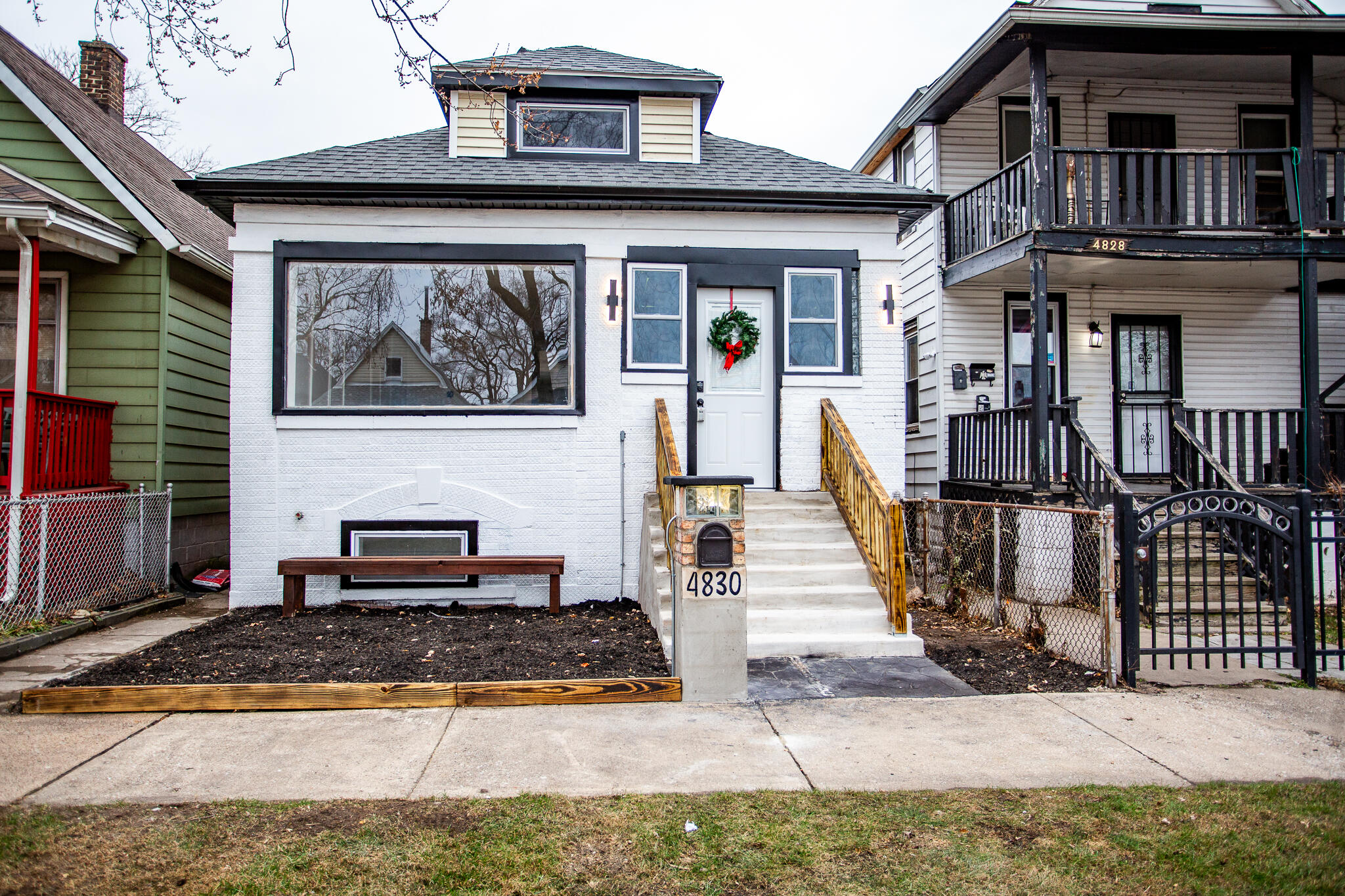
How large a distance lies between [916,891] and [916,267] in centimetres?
1168

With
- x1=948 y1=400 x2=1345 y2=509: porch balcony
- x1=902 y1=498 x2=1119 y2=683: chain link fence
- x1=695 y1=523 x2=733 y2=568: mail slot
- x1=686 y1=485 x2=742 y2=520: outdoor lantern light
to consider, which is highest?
x1=948 y1=400 x2=1345 y2=509: porch balcony

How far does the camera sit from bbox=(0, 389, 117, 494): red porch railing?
8.38m

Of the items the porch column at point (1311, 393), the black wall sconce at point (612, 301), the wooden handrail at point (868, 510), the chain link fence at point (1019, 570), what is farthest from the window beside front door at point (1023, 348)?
the black wall sconce at point (612, 301)

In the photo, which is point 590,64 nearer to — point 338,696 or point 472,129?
point 472,129

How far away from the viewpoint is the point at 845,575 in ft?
24.8

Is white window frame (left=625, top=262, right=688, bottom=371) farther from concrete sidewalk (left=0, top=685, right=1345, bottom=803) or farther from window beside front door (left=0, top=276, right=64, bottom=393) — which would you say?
window beside front door (left=0, top=276, right=64, bottom=393)

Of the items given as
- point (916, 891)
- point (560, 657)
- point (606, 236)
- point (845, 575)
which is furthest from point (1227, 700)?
point (606, 236)

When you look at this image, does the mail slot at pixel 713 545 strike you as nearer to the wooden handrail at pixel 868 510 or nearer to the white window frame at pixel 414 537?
the wooden handrail at pixel 868 510

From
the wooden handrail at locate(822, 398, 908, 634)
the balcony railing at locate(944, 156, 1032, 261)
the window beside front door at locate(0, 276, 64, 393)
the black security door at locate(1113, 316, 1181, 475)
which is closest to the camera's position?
the wooden handrail at locate(822, 398, 908, 634)

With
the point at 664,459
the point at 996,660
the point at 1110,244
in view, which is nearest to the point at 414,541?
the point at 664,459

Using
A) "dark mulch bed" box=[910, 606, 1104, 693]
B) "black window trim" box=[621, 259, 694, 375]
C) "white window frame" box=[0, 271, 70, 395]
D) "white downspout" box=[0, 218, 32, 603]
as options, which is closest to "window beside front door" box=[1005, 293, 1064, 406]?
"dark mulch bed" box=[910, 606, 1104, 693]

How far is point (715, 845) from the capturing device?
3496 mm

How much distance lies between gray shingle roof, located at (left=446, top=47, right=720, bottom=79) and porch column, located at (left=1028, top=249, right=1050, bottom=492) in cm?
444

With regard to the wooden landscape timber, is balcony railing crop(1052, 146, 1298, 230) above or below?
above
